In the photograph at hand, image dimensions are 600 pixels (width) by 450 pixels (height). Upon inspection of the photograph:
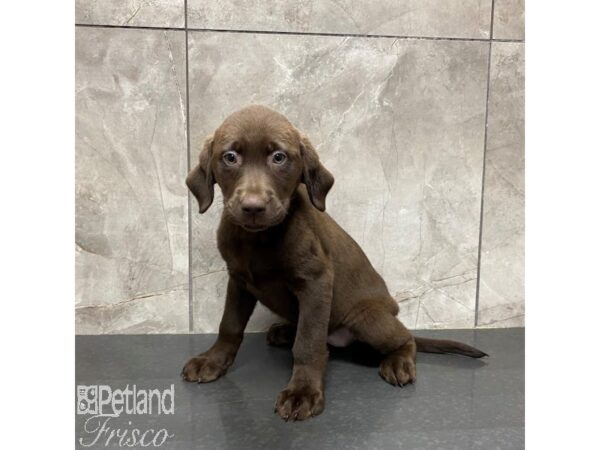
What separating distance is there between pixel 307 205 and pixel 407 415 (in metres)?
1.11

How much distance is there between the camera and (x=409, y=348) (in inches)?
105

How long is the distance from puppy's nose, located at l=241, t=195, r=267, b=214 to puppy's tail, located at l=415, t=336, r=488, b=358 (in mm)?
1415

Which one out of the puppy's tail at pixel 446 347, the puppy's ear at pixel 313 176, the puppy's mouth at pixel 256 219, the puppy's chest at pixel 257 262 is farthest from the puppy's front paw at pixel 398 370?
the puppy's mouth at pixel 256 219

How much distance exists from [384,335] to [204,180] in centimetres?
123

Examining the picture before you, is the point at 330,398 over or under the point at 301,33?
under

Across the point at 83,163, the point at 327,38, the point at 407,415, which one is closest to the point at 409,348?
the point at 407,415

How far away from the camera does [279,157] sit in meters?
2.23

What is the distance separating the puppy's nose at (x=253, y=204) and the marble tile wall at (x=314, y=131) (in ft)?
3.69

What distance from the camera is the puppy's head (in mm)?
2104

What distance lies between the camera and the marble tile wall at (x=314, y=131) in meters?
3.02

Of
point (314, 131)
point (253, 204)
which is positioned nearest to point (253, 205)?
point (253, 204)

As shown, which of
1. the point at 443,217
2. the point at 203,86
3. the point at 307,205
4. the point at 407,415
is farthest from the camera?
the point at 443,217

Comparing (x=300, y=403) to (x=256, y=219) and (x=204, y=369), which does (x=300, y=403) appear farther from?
(x=256, y=219)

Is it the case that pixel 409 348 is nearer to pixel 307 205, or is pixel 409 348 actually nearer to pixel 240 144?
pixel 307 205
